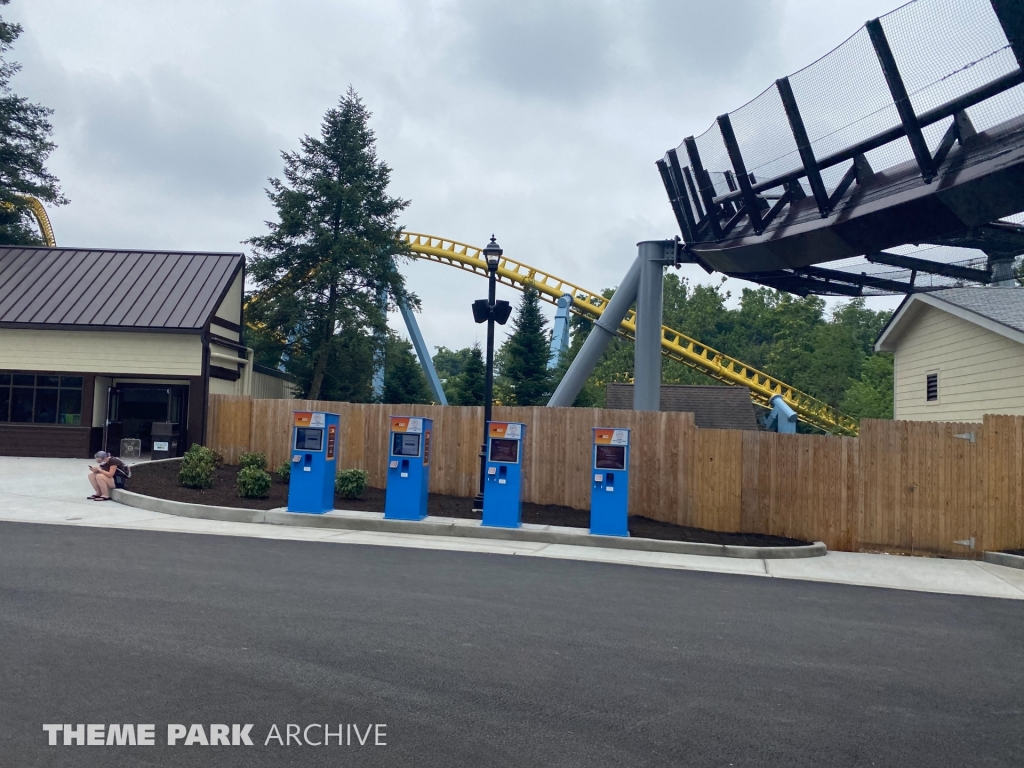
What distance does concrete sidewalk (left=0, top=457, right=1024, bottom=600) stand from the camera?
1145 cm

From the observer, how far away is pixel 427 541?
13016 millimetres

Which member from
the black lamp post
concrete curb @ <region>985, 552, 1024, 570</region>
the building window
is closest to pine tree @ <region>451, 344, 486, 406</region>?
the building window

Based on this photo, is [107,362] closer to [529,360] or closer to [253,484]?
[253,484]

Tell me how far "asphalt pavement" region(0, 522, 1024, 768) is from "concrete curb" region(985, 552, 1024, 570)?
12.1 feet

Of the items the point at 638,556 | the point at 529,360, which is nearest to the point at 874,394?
the point at 529,360

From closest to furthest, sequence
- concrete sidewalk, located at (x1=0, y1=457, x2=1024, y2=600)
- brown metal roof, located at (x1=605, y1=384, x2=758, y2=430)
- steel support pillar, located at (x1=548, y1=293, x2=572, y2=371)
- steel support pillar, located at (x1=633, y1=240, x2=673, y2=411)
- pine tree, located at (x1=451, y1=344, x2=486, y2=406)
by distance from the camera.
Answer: concrete sidewalk, located at (x1=0, y1=457, x2=1024, y2=600)
steel support pillar, located at (x1=633, y1=240, x2=673, y2=411)
brown metal roof, located at (x1=605, y1=384, x2=758, y2=430)
pine tree, located at (x1=451, y1=344, x2=486, y2=406)
steel support pillar, located at (x1=548, y1=293, x2=572, y2=371)

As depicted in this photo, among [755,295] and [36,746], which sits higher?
[755,295]

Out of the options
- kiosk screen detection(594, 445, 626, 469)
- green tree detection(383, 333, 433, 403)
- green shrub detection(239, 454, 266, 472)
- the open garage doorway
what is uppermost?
green tree detection(383, 333, 433, 403)

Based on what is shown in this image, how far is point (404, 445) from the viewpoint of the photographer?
14445 mm

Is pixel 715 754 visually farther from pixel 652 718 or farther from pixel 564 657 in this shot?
pixel 564 657

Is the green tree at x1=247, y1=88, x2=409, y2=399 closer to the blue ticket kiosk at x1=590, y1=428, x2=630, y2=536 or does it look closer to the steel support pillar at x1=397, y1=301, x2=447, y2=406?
the steel support pillar at x1=397, y1=301, x2=447, y2=406

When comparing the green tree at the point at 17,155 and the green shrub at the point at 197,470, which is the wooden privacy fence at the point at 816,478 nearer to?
the green shrub at the point at 197,470

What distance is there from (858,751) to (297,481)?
11.3 metres

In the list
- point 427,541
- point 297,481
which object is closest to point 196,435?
point 297,481
